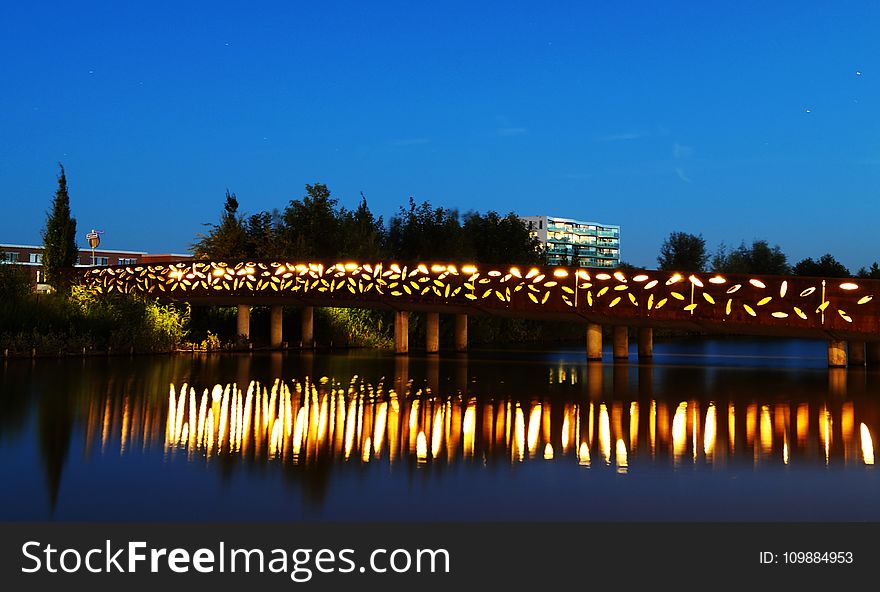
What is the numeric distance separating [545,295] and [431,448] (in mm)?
15504

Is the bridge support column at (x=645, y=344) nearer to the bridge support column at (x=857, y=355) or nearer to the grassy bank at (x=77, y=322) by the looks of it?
the bridge support column at (x=857, y=355)

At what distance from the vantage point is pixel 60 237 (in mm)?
37250

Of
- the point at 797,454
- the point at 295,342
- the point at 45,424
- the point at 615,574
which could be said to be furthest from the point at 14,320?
the point at 615,574

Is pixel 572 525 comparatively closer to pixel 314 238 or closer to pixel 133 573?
pixel 133 573

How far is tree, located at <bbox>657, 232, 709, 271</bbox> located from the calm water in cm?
5468

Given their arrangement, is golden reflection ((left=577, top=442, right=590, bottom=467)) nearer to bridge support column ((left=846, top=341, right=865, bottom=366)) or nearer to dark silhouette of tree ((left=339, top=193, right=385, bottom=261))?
bridge support column ((left=846, top=341, right=865, bottom=366))

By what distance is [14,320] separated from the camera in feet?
81.4

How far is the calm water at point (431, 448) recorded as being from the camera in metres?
7.17

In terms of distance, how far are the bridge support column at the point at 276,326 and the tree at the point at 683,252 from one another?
46181 millimetres

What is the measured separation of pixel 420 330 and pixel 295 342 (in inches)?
196

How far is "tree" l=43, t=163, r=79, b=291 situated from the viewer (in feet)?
122

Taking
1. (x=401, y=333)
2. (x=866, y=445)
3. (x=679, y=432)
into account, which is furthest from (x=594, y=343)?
(x=866, y=445)

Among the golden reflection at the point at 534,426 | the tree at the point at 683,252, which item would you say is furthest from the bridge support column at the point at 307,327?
the tree at the point at 683,252

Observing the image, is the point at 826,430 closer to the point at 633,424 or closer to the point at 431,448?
the point at 633,424
